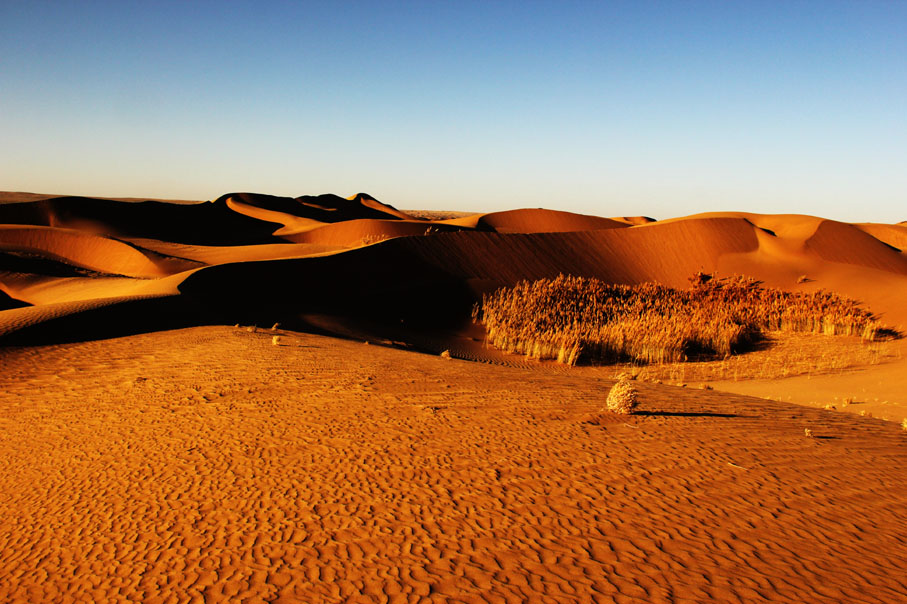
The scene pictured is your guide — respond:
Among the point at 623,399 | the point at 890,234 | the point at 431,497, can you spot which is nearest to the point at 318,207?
the point at 890,234

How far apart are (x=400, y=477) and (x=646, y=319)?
1188 cm

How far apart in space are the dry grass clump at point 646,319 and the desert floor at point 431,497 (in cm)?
614

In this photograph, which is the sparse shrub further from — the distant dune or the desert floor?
the distant dune

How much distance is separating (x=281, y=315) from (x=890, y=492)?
12.1 metres

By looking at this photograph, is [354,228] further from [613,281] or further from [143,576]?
[143,576]

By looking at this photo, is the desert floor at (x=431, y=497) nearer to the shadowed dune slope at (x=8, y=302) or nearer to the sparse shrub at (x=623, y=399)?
the sparse shrub at (x=623, y=399)

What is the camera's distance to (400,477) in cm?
437

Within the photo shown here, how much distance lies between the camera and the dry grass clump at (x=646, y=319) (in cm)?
1354

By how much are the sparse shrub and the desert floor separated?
0.16m

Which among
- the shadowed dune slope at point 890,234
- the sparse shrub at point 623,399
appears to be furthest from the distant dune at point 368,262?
the sparse shrub at point 623,399

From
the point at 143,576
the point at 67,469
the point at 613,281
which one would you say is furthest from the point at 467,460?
the point at 613,281

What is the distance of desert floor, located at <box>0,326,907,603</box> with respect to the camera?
308 cm

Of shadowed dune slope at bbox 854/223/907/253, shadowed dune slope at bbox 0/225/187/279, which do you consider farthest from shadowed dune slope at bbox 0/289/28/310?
shadowed dune slope at bbox 854/223/907/253

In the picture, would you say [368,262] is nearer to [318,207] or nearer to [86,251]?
[86,251]
